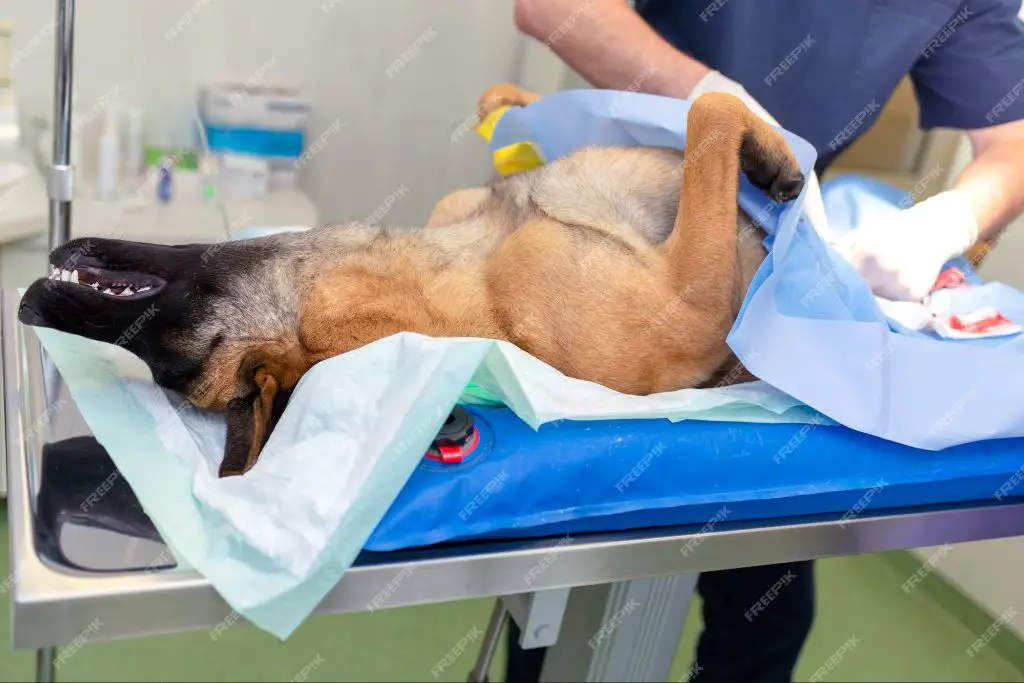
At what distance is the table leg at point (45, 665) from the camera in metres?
1.08

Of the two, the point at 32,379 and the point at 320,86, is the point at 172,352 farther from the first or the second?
the point at 320,86

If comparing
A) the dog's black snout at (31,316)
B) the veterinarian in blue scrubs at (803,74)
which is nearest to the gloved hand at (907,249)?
the veterinarian in blue scrubs at (803,74)

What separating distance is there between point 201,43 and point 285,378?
72.0 inches

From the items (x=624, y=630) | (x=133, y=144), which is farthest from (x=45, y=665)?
(x=133, y=144)

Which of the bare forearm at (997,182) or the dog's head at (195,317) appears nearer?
the dog's head at (195,317)

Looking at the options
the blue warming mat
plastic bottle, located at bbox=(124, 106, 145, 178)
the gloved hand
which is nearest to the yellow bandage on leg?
the gloved hand

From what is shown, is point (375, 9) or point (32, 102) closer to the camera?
point (32, 102)

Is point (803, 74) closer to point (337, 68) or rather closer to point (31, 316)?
point (31, 316)

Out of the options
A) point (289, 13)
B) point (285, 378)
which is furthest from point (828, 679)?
point (289, 13)

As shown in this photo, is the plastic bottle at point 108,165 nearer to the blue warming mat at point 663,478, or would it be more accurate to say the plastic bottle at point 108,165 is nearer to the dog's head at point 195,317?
the dog's head at point 195,317

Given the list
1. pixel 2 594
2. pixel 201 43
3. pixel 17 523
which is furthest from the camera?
pixel 201 43

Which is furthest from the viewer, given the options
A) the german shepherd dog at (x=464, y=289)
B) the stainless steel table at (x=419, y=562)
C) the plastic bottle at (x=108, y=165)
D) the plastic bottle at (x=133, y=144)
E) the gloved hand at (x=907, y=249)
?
the plastic bottle at (x=133, y=144)

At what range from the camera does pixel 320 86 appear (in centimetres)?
259

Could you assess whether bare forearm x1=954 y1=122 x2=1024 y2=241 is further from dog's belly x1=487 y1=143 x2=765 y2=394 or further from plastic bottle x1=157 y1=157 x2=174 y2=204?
plastic bottle x1=157 y1=157 x2=174 y2=204
